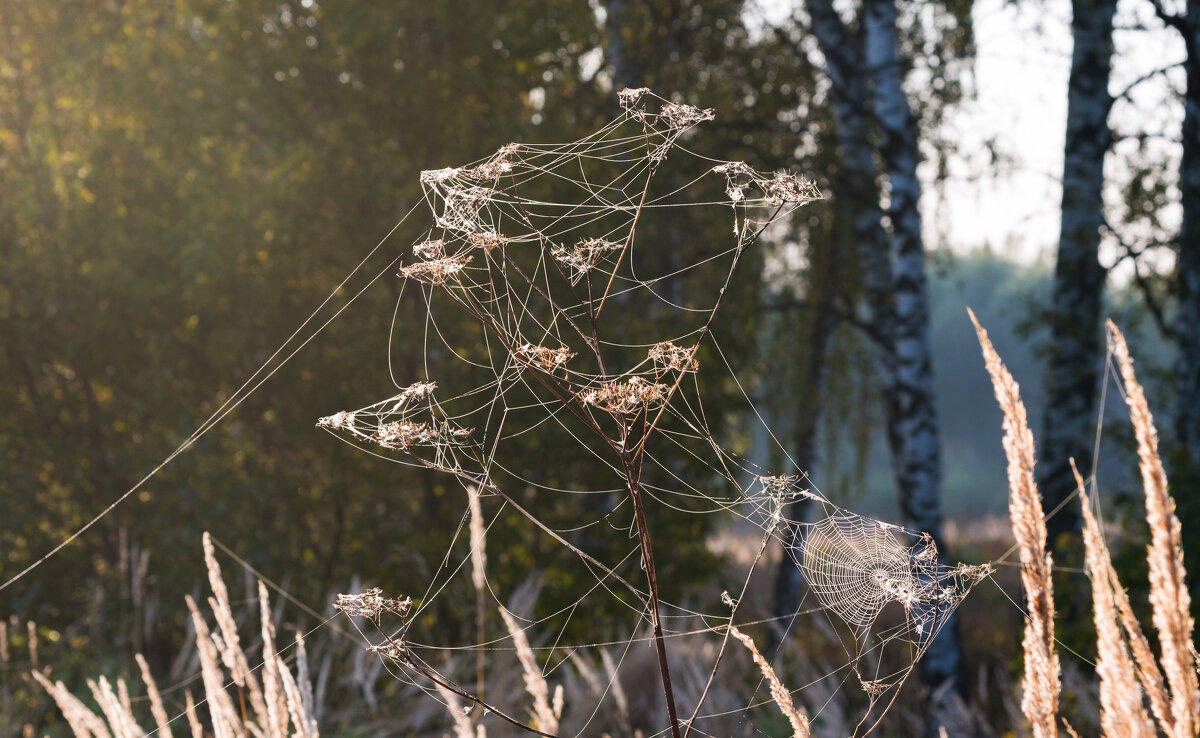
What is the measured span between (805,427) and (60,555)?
6938 mm

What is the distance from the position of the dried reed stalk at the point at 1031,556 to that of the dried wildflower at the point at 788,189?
28 centimetres

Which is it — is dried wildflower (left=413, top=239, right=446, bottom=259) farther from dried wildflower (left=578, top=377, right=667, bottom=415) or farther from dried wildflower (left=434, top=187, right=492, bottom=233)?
dried wildflower (left=578, top=377, right=667, bottom=415)

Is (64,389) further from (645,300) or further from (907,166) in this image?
(907,166)

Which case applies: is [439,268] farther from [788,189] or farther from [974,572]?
[974,572]

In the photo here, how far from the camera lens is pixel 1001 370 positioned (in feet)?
3.84

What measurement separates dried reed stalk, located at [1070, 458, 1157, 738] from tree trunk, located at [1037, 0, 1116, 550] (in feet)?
19.9

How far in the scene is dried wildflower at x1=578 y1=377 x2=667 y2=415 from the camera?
3.92 feet

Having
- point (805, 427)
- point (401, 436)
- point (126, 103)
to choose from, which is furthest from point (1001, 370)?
point (805, 427)

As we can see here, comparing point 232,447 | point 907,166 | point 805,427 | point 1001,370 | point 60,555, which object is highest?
point 907,166

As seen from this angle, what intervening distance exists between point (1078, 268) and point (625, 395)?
643 cm

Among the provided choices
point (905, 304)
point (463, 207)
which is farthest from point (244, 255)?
point (463, 207)

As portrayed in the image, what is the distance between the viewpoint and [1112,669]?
1026 millimetres

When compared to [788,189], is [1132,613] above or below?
below

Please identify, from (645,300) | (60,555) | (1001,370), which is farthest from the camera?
(645,300)
